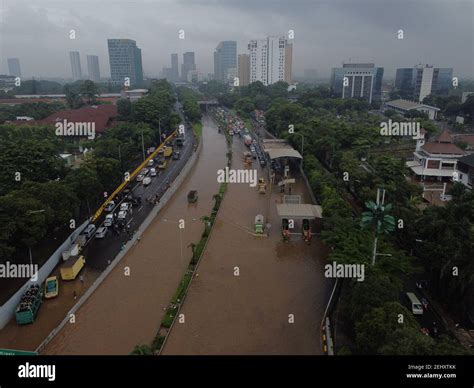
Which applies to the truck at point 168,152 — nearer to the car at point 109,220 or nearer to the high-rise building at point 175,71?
the car at point 109,220

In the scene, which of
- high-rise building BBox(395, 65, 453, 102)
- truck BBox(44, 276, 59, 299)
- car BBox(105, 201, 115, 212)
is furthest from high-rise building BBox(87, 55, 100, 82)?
truck BBox(44, 276, 59, 299)

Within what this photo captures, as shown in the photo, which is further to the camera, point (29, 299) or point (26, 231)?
point (26, 231)

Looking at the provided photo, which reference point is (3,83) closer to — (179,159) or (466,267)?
(179,159)

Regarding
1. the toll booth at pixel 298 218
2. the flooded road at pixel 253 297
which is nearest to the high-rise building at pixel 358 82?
the toll booth at pixel 298 218

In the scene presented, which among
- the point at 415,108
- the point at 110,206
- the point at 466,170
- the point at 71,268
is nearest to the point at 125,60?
the point at 415,108

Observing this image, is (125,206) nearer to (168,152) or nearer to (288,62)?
(168,152)

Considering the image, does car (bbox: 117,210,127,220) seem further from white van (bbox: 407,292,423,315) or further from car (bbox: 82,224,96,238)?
white van (bbox: 407,292,423,315)


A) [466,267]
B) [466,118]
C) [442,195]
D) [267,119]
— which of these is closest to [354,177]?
[442,195]
